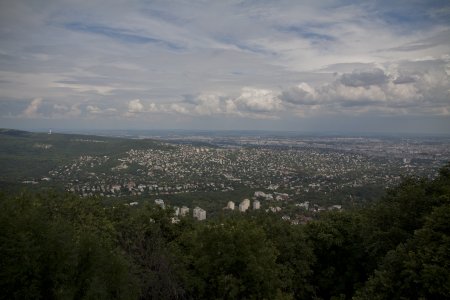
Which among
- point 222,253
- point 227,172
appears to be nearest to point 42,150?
point 227,172

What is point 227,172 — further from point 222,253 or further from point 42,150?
point 222,253

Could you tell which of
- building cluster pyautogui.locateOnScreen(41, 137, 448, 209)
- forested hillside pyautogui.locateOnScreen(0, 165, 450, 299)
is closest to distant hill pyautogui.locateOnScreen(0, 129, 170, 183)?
building cluster pyautogui.locateOnScreen(41, 137, 448, 209)

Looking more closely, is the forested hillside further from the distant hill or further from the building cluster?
the distant hill

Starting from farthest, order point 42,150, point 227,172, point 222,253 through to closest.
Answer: point 42,150, point 227,172, point 222,253

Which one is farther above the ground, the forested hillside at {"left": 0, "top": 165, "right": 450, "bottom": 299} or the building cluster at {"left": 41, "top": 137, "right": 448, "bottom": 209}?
the forested hillside at {"left": 0, "top": 165, "right": 450, "bottom": 299}

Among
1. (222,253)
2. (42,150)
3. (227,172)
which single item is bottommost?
(227,172)

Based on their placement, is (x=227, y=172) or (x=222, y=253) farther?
(x=227, y=172)

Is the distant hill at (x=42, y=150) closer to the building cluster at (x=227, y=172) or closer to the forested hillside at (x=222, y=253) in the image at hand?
the building cluster at (x=227, y=172)

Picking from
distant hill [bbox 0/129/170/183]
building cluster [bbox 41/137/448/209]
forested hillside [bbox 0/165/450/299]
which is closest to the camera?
forested hillside [bbox 0/165/450/299]
